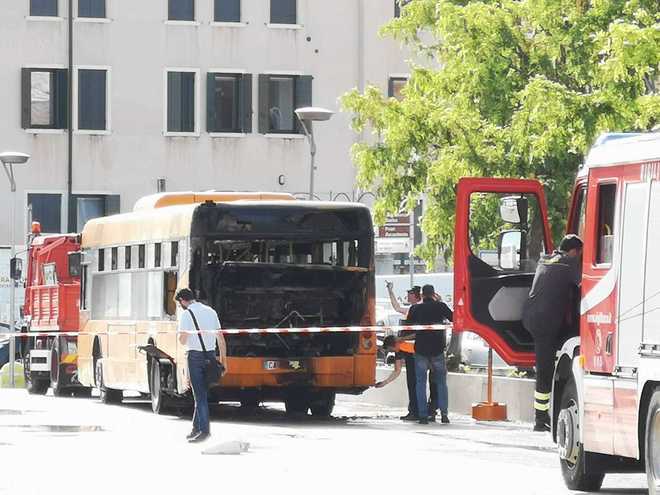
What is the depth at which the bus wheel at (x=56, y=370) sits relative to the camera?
1591 inches

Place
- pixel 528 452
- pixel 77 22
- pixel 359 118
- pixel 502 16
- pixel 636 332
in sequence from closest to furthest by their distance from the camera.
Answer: pixel 636 332 → pixel 528 452 → pixel 502 16 → pixel 359 118 → pixel 77 22

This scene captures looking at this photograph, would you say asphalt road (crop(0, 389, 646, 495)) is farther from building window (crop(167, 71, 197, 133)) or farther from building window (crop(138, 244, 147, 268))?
building window (crop(167, 71, 197, 133))

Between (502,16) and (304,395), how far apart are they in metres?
6.16

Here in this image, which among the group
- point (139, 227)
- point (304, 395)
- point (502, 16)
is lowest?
point (304, 395)

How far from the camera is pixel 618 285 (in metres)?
16.8

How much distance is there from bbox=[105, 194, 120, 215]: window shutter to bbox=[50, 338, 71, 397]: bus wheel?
23144 mm

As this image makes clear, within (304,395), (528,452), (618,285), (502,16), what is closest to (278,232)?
(304,395)

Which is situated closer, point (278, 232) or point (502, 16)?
point (278, 232)

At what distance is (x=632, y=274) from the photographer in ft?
54.0

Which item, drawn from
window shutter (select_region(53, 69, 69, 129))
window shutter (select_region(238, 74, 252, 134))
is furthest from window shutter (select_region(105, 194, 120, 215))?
window shutter (select_region(238, 74, 252, 134))

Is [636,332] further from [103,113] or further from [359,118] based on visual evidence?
[103,113]

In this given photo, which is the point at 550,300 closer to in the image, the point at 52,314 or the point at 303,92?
the point at 52,314

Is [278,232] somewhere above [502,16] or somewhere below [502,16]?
below

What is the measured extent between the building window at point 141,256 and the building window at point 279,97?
31.8 metres
